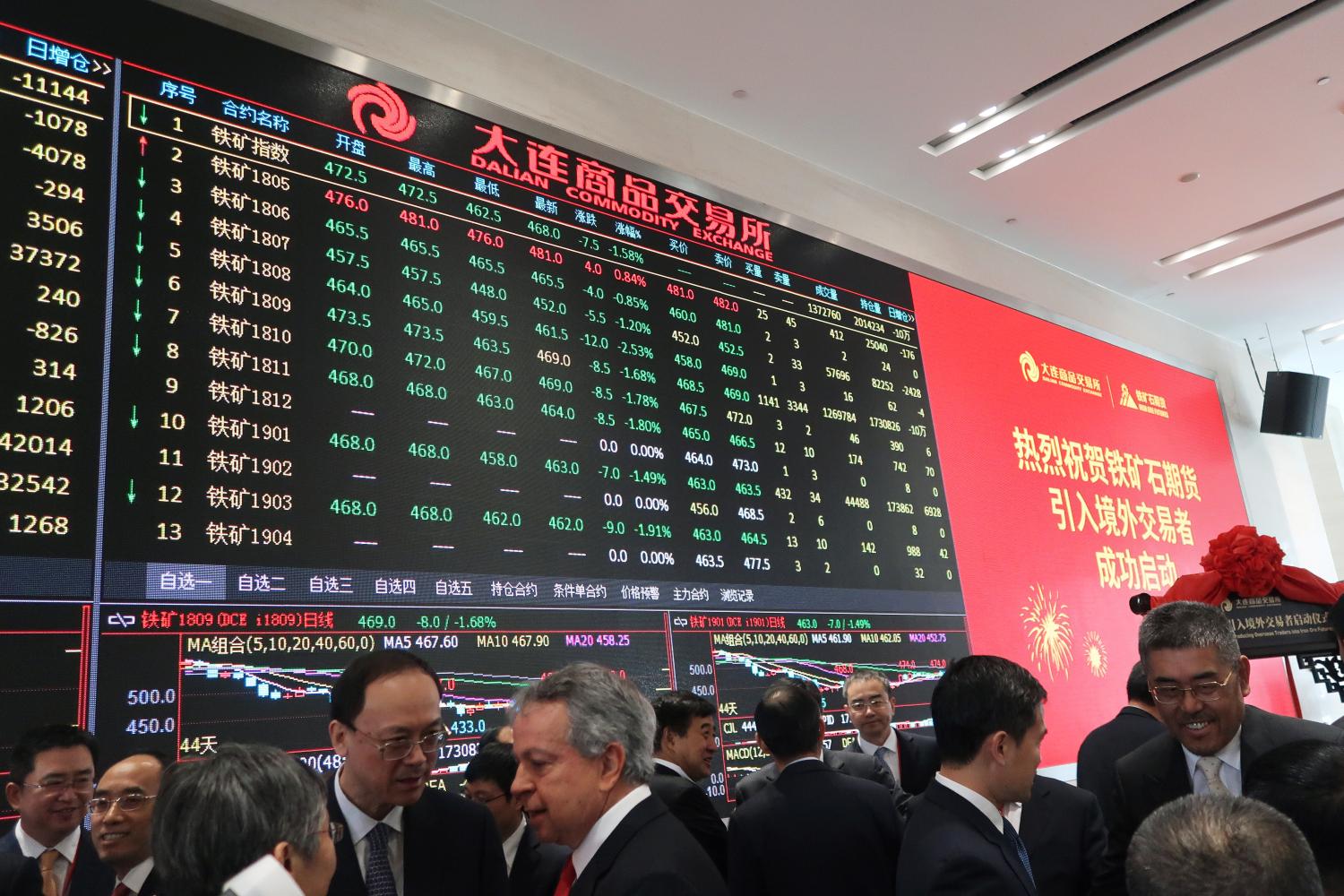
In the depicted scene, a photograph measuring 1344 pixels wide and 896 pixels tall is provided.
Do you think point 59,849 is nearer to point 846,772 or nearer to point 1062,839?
point 1062,839

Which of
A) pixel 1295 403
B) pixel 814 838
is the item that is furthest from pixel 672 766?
pixel 1295 403

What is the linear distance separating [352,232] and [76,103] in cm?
99

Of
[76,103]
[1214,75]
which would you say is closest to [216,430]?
[76,103]

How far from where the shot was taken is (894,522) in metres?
5.85

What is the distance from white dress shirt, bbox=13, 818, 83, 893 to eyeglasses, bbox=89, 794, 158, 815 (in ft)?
1.34

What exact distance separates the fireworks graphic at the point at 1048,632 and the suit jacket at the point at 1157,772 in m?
4.10

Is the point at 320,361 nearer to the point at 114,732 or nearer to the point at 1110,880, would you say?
the point at 114,732

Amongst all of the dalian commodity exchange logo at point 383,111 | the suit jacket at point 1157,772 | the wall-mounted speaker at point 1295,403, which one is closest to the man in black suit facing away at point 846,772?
the suit jacket at point 1157,772

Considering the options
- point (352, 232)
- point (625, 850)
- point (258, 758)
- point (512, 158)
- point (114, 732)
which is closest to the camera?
point (258, 758)

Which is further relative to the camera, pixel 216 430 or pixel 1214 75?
pixel 1214 75

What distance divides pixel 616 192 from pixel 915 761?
3014 millimetres

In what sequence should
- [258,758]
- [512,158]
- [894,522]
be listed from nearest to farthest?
[258,758] < [512,158] < [894,522]

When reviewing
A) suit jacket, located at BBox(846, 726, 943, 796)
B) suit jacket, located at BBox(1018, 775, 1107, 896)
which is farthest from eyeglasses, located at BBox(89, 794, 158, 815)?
suit jacket, located at BBox(846, 726, 943, 796)

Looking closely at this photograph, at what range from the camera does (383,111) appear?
14.3 ft
